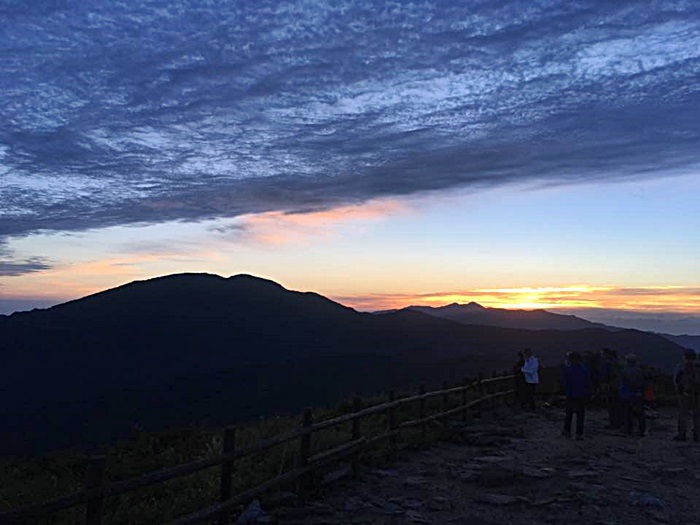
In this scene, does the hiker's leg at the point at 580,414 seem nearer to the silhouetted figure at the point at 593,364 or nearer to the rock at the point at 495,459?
the rock at the point at 495,459

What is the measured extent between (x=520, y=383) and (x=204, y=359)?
145 m

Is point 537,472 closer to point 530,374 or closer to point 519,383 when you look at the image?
point 530,374

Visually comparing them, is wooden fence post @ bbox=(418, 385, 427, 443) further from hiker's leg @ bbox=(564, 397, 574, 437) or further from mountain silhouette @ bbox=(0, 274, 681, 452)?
mountain silhouette @ bbox=(0, 274, 681, 452)

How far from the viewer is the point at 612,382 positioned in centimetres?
1844

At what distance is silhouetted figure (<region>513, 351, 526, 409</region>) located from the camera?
22.7 meters

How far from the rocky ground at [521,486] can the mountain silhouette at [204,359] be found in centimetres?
5530

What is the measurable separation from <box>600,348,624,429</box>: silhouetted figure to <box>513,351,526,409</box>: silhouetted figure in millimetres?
3505

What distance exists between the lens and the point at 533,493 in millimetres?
10836

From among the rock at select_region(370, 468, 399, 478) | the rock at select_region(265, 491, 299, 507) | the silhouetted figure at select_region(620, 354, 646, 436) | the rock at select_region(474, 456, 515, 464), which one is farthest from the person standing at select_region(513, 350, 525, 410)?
the rock at select_region(265, 491, 299, 507)

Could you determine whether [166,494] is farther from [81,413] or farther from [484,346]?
[484,346]

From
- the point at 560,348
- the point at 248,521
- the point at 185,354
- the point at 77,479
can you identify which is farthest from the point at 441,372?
the point at 248,521

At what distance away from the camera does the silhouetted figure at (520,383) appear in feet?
74.4

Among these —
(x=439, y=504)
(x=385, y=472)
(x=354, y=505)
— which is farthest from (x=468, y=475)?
(x=354, y=505)

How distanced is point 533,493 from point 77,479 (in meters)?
11.0
